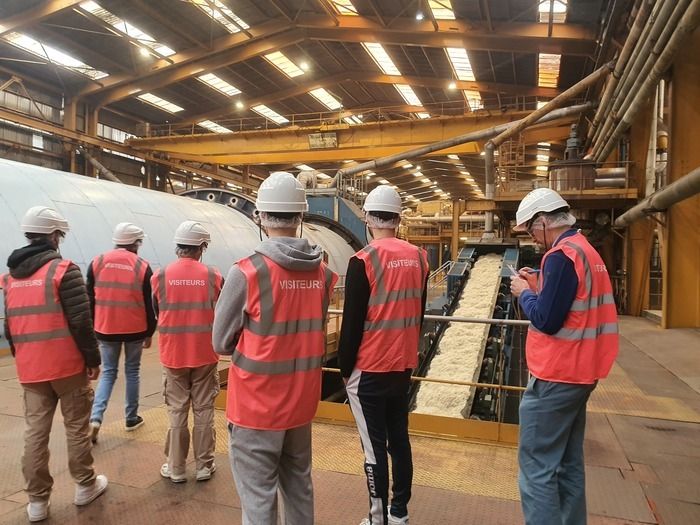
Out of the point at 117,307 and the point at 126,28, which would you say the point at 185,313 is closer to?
the point at 117,307

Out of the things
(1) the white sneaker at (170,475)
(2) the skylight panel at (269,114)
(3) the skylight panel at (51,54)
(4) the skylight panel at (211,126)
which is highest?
(3) the skylight panel at (51,54)

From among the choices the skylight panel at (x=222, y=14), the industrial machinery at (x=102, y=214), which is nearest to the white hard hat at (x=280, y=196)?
the industrial machinery at (x=102, y=214)

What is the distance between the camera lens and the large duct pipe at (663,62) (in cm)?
614

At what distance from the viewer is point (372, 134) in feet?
55.8

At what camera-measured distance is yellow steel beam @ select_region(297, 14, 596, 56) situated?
13602 mm

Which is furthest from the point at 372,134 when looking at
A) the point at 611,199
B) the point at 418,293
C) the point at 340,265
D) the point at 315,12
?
the point at 418,293

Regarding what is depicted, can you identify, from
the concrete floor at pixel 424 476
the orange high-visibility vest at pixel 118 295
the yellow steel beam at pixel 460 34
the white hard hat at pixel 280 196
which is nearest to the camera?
the white hard hat at pixel 280 196

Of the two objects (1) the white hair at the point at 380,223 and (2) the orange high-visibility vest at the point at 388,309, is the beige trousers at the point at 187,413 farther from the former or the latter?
(1) the white hair at the point at 380,223

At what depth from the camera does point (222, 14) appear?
1527cm

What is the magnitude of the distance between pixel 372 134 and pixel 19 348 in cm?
1543

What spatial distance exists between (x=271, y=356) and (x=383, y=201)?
123cm

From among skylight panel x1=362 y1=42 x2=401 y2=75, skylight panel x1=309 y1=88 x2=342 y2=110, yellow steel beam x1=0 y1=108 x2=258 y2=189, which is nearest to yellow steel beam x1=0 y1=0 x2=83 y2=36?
yellow steel beam x1=0 y1=108 x2=258 y2=189

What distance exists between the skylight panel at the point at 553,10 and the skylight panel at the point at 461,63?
277 centimetres

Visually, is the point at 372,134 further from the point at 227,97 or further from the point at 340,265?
the point at 227,97
